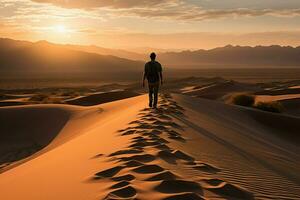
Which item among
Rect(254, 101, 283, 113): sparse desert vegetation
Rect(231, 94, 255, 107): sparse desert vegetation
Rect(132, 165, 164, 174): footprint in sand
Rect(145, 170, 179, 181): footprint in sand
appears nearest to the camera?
Rect(145, 170, 179, 181): footprint in sand

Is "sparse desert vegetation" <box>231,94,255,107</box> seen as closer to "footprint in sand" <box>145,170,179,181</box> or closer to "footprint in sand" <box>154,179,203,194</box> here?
"footprint in sand" <box>145,170,179,181</box>

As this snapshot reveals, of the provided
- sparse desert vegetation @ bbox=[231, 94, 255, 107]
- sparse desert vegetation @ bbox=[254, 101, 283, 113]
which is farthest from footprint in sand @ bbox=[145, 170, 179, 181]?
sparse desert vegetation @ bbox=[231, 94, 255, 107]

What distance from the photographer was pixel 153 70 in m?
12.4

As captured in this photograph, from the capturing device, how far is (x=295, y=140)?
16.3 m

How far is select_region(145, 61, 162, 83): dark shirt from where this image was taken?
12.3 meters

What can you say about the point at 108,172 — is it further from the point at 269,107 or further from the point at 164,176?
the point at 269,107

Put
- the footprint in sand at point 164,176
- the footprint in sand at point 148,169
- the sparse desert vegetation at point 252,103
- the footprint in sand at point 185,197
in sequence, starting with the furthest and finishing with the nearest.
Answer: the sparse desert vegetation at point 252,103 → the footprint in sand at point 148,169 → the footprint in sand at point 164,176 → the footprint in sand at point 185,197

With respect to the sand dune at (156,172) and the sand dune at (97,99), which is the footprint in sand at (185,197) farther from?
the sand dune at (97,99)

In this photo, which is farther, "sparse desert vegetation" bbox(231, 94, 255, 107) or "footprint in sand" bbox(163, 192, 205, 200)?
"sparse desert vegetation" bbox(231, 94, 255, 107)

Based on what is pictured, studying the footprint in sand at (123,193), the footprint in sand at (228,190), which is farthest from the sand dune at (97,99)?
the footprint in sand at (123,193)

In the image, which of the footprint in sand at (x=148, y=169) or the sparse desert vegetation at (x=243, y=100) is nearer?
the footprint in sand at (x=148, y=169)

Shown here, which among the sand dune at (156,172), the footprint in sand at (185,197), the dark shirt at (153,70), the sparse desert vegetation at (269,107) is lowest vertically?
the sparse desert vegetation at (269,107)

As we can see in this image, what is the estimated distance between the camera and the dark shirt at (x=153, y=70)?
40.5ft

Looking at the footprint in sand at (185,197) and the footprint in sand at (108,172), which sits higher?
the footprint in sand at (185,197)
